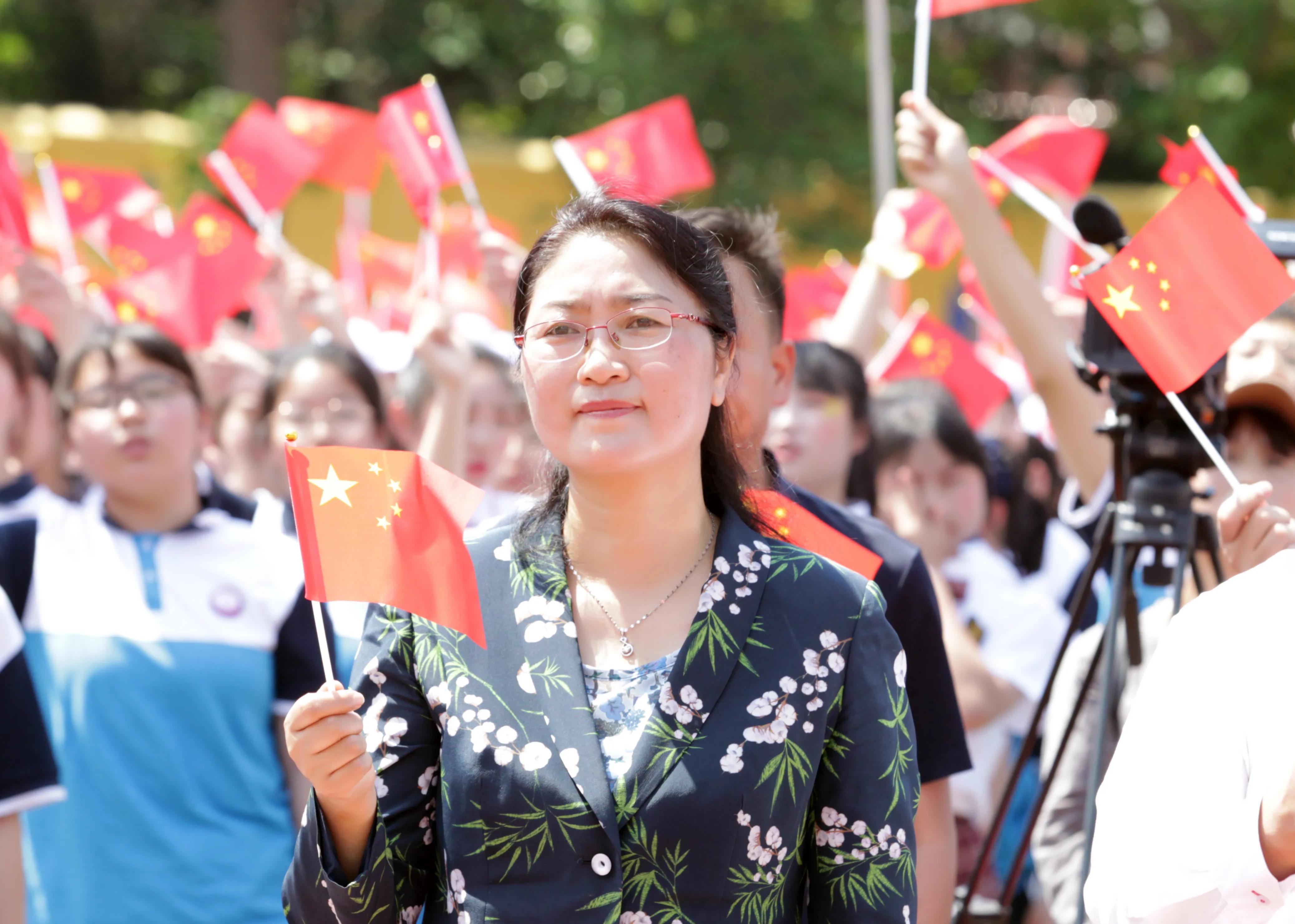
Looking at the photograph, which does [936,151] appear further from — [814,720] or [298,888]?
[298,888]

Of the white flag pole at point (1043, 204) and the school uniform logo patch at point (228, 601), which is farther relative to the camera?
the school uniform logo patch at point (228, 601)

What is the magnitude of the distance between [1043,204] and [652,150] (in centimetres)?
206

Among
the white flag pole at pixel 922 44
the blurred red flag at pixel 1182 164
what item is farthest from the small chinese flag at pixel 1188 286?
the blurred red flag at pixel 1182 164

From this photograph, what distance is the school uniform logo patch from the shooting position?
9.51 feet

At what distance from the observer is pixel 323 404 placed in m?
3.50

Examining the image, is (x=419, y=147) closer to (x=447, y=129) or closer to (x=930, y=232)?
(x=447, y=129)

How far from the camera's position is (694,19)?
10242 millimetres

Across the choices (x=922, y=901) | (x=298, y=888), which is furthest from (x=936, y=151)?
(x=298, y=888)

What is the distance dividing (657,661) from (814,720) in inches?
7.4

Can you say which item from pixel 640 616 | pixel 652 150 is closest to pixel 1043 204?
pixel 640 616

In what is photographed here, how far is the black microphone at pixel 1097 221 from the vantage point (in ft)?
7.59

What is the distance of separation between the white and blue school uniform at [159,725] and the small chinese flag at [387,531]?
122 cm

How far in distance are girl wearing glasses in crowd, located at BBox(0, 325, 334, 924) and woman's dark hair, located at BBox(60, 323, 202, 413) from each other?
159 mm

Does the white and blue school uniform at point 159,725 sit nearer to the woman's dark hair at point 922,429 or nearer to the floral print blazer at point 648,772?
the floral print blazer at point 648,772
